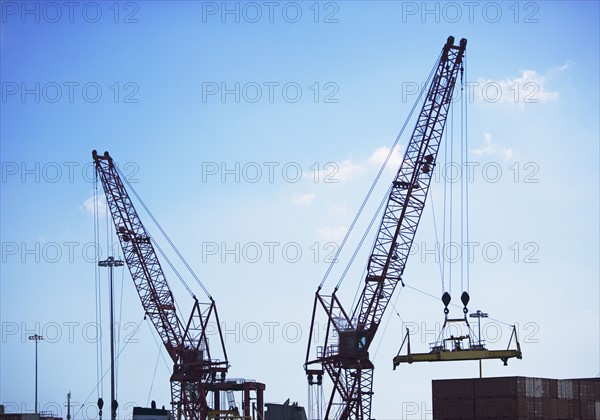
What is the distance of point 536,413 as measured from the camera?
85062mm

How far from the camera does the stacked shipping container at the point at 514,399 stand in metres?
84.5

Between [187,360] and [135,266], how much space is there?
15886 millimetres

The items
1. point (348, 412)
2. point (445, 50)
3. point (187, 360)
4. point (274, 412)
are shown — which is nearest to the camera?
point (445, 50)

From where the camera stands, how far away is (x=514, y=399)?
8412 cm

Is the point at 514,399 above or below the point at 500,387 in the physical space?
below

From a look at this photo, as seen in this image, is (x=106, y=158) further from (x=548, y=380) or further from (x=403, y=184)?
(x=548, y=380)

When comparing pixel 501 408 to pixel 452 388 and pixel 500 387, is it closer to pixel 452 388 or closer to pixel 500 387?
pixel 500 387

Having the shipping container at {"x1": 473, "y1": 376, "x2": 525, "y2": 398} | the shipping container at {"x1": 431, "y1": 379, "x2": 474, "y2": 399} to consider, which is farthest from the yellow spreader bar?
the shipping container at {"x1": 473, "y1": 376, "x2": 525, "y2": 398}

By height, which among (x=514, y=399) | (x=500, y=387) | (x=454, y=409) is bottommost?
(x=454, y=409)

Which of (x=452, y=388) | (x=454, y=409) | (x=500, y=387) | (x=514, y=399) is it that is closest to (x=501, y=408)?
(x=514, y=399)

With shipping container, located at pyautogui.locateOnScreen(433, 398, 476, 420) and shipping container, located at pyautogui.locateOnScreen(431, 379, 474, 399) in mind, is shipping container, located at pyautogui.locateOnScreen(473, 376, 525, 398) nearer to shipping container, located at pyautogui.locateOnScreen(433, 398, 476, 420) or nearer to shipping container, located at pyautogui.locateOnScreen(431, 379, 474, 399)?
shipping container, located at pyautogui.locateOnScreen(431, 379, 474, 399)

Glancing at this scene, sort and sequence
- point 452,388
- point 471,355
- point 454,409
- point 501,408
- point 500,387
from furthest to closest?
point 471,355 → point 452,388 → point 454,409 → point 500,387 → point 501,408

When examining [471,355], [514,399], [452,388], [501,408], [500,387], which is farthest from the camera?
[471,355]

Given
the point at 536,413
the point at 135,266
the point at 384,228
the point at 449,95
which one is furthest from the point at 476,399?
the point at 135,266
